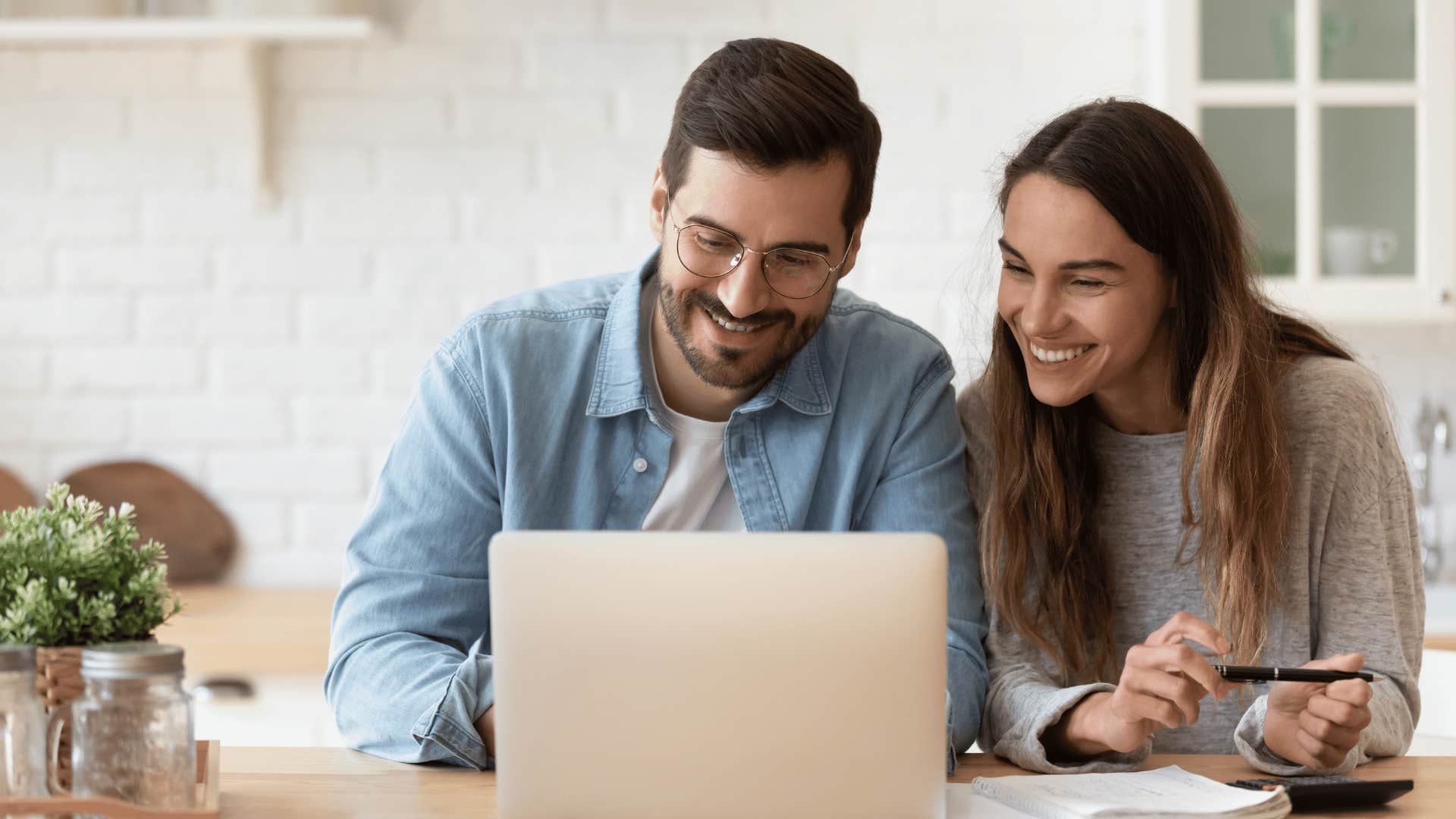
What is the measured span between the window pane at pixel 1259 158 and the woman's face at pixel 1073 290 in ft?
3.67

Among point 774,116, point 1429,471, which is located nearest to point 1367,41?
point 1429,471

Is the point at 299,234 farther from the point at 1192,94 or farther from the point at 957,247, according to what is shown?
the point at 1192,94

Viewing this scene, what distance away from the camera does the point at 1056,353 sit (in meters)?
1.65

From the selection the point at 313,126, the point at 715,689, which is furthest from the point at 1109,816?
Result: the point at 313,126

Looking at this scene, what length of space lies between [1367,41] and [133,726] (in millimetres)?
2471

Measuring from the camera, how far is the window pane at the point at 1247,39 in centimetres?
267

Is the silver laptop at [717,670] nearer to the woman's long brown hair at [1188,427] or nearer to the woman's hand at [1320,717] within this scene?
the woman's hand at [1320,717]

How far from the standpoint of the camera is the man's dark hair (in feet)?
5.13

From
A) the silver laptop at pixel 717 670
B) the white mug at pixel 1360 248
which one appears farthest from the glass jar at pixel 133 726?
the white mug at pixel 1360 248

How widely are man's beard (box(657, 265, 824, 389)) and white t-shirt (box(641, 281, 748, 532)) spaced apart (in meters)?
0.06

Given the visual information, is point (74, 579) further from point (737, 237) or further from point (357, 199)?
point (357, 199)

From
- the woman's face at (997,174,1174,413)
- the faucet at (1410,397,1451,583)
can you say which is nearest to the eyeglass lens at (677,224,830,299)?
the woman's face at (997,174,1174,413)

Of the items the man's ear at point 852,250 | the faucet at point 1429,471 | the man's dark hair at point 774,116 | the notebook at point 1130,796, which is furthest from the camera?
the faucet at point 1429,471

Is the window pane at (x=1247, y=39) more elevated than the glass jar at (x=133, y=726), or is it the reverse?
the window pane at (x=1247, y=39)
